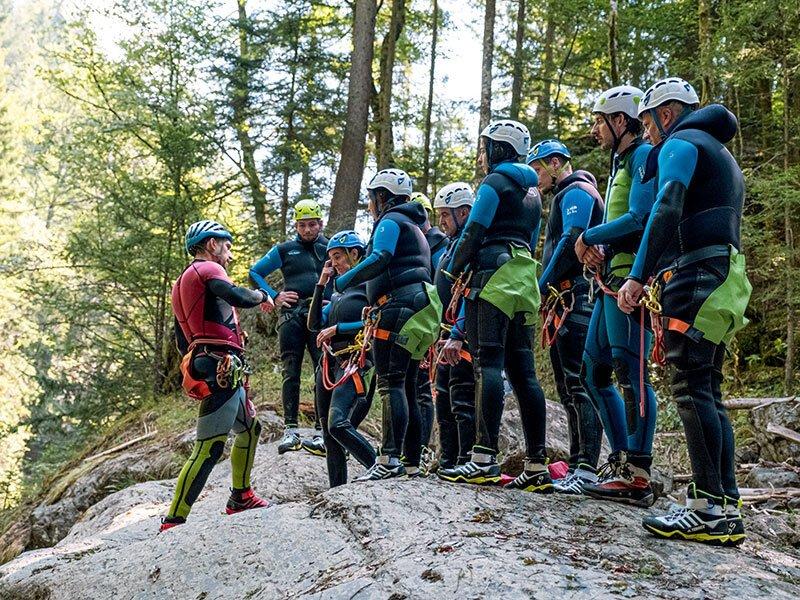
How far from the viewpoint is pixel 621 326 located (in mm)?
5031

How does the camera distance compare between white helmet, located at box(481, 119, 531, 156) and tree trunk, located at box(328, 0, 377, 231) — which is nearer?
white helmet, located at box(481, 119, 531, 156)

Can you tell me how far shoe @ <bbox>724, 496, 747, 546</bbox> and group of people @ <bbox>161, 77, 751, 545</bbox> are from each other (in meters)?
0.02

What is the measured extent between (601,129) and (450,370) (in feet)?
7.59

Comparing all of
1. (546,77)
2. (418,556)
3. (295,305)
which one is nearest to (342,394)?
(295,305)

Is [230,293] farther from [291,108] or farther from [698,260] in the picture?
[291,108]

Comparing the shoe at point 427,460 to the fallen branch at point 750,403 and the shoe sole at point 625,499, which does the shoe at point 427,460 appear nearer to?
the shoe sole at point 625,499

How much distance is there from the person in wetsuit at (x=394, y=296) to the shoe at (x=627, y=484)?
164cm

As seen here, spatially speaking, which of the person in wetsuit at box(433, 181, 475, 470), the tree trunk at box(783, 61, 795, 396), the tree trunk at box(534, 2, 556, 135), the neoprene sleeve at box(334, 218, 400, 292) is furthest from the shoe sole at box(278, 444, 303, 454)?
the tree trunk at box(534, 2, 556, 135)

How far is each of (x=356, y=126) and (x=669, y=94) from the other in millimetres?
11109

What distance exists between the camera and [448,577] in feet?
11.2

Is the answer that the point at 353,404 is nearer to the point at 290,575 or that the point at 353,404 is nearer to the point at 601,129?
the point at 290,575

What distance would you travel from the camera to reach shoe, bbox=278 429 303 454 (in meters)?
9.09

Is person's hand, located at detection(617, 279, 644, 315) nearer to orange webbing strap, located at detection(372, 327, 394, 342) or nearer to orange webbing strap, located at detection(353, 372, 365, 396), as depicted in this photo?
orange webbing strap, located at detection(372, 327, 394, 342)

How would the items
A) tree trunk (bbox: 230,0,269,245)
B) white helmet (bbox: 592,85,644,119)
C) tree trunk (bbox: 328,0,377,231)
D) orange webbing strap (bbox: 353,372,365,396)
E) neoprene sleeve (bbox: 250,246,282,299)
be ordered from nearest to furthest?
white helmet (bbox: 592,85,644,119) < orange webbing strap (bbox: 353,372,365,396) < neoprene sleeve (bbox: 250,246,282,299) < tree trunk (bbox: 328,0,377,231) < tree trunk (bbox: 230,0,269,245)
